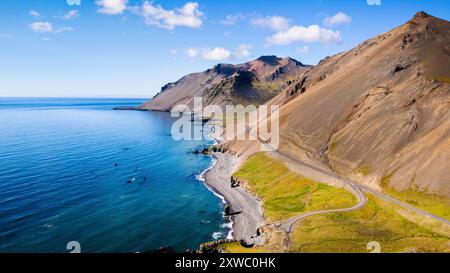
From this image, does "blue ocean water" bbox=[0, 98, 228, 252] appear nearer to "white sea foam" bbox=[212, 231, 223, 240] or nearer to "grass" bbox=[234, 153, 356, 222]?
"white sea foam" bbox=[212, 231, 223, 240]

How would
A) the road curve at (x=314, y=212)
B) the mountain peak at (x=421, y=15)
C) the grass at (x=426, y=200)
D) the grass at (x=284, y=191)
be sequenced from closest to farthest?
the grass at (x=426, y=200) < the road curve at (x=314, y=212) < the grass at (x=284, y=191) < the mountain peak at (x=421, y=15)

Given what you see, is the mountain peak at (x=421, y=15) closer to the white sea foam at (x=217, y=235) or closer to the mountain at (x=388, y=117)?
the mountain at (x=388, y=117)

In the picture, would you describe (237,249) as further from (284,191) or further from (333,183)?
(333,183)

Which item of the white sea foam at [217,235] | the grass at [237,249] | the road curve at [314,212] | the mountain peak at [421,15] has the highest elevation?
the mountain peak at [421,15]

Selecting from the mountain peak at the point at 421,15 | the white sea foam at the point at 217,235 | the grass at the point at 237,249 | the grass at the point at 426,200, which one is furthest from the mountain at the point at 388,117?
the white sea foam at the point at 217,235

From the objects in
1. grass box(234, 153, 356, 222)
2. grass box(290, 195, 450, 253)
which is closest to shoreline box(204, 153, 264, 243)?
grass box(234, 153, 356, 222)

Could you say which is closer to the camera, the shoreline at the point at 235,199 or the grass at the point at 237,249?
the grass at the point at 237,249
